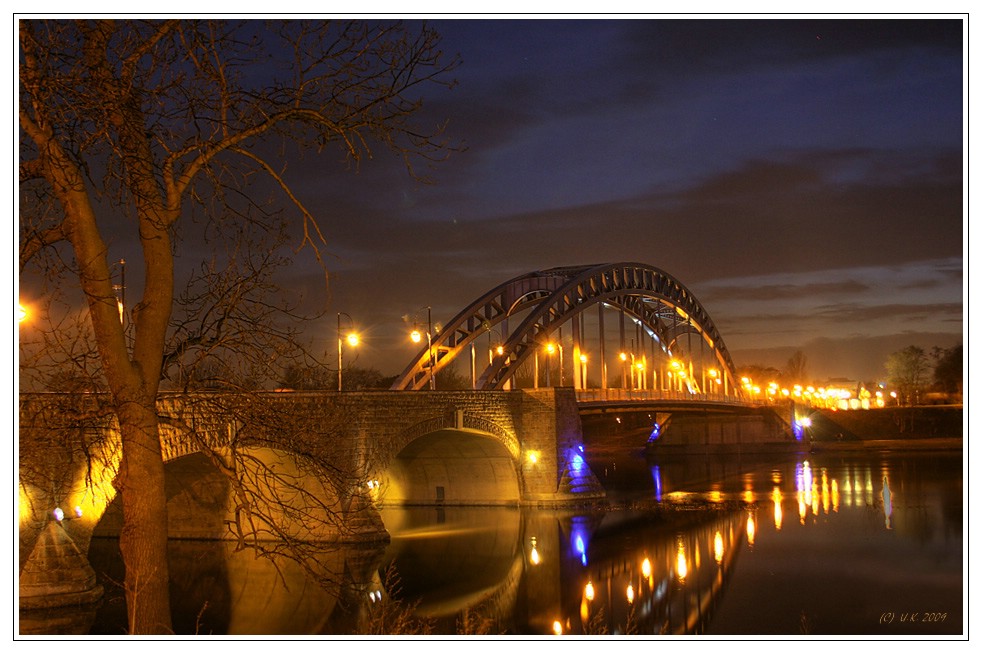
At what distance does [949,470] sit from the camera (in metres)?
61.6

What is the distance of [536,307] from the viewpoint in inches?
2464

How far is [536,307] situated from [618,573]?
→ 1312 inches

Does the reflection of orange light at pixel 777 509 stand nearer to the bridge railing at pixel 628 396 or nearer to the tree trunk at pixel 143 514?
the bridge railing at pixel 628 396

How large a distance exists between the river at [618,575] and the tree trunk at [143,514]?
5622 mm

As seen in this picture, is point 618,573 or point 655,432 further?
point 655,432

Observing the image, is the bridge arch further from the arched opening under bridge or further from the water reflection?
the water reflection

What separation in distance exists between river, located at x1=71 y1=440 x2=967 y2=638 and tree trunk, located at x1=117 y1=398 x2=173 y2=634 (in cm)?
562

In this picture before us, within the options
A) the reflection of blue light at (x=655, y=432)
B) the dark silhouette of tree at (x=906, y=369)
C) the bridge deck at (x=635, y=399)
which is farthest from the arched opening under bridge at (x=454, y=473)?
the dark silhouette of tree at (x=906, y=369)

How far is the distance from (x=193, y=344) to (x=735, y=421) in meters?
94.2

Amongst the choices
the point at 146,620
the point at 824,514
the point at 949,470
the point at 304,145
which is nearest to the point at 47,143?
the point at 304,145

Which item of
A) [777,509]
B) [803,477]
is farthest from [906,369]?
[777,509]

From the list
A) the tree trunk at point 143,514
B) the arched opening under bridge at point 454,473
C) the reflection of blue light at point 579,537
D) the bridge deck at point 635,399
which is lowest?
the reflection of blue light at point 579,537

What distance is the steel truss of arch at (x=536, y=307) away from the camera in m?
57.7

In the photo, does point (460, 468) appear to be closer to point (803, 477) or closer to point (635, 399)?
point (635, 399)
